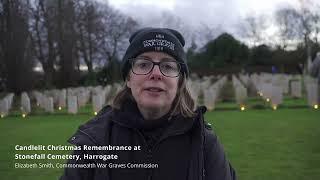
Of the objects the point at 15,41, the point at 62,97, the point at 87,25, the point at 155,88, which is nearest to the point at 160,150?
the point at 155,88

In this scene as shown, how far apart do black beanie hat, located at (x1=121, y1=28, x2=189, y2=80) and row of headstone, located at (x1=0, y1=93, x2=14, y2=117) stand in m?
1.70

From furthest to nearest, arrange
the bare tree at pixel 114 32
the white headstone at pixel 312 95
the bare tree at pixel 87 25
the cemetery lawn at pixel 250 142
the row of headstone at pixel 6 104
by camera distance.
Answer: the white headstone at pixel 312 95
the bare tree at pixel 114 32
the bare tree at pixel 87 25
the row of headstone at pixel 6 104
the cemetery lawn at pixel 250 142

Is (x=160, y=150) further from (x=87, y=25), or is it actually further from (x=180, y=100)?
(x=87, y=25)

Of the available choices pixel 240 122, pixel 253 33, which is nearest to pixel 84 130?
pixel 240 122

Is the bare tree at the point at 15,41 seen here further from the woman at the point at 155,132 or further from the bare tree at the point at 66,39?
the woman at the point at 155,132

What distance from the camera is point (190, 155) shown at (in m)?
1.12

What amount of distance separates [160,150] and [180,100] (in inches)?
5.2

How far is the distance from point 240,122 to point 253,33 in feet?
58.4

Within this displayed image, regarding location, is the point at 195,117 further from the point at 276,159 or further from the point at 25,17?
the point at 276,159

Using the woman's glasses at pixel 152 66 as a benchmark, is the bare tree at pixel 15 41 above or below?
above

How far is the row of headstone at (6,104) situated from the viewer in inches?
107

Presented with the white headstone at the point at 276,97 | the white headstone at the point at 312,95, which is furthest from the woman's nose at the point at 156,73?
the white headstone at the point at 276,97

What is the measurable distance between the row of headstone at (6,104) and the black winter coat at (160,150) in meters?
1.70

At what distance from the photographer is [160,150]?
3.71 feet
